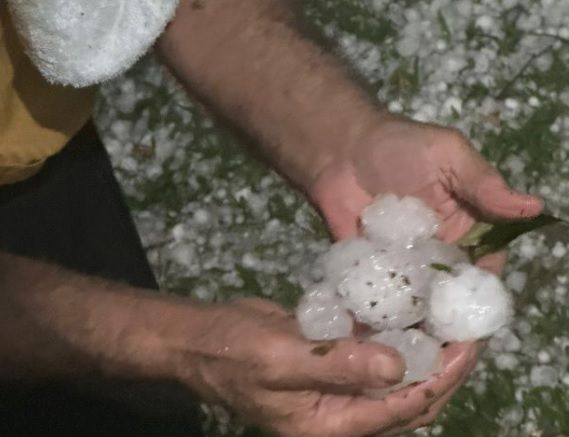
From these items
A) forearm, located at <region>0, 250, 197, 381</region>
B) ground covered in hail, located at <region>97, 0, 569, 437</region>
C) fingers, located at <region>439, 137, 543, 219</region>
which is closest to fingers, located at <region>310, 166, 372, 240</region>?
fingers, located at <region>439, 137, 543, 219</region>

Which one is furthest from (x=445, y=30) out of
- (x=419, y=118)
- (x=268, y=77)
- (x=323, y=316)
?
(x=323, y=316)

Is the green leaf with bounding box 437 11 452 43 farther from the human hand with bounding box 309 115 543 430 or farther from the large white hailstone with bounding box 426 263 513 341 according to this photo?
the large white hailstone with bounding box 426 263 513 341

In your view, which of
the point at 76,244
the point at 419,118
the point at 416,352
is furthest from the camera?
the point at 419,118

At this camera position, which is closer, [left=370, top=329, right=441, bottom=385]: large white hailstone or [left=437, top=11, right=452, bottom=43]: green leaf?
[left=370, top=329, right=441, bottom=385]: large white hailstone

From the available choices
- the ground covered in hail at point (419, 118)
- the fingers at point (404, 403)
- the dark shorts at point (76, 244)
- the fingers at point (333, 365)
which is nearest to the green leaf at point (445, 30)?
the ground covered in hail at point (419, 118)

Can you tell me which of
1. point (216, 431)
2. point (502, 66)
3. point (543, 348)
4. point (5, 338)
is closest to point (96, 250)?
point (5, 338)

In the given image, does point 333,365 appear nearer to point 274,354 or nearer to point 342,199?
point 274,354

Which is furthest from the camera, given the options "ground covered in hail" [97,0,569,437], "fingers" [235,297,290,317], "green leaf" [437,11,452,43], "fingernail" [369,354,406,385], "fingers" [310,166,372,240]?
"green leaf" [437,11,452,43]
